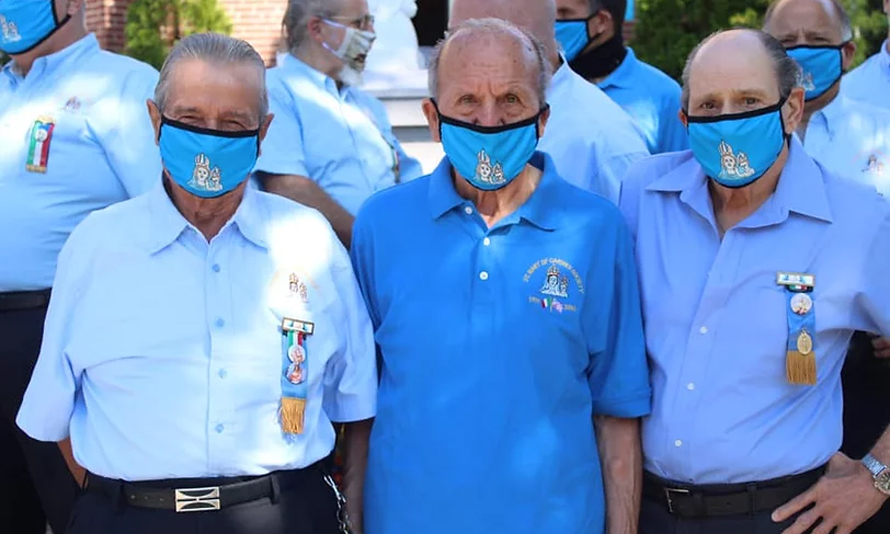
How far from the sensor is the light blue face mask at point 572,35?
4148mm

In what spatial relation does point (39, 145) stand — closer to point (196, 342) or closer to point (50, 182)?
point (50, 182)

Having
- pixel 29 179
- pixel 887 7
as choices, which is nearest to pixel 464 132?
pixel 29 179

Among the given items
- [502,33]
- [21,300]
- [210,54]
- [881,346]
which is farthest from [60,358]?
[881,346]

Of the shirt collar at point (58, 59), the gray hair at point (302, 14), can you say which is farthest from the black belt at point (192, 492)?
the gray hair at point (302, 14)

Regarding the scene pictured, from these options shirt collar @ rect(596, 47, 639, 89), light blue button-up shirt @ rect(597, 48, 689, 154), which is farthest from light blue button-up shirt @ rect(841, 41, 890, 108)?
shirt collar @ rect(596, 47, 639, 89)

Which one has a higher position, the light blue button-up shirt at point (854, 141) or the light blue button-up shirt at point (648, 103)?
the light blue button-up shirt at point (854, 141)

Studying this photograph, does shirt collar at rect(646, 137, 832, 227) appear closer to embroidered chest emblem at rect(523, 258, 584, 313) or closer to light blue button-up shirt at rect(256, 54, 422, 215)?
embroidered chest emblem at rect(523, 258, 584, 313)

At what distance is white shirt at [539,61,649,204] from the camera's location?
320 cm

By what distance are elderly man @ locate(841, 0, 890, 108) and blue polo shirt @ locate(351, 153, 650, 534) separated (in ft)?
6.62

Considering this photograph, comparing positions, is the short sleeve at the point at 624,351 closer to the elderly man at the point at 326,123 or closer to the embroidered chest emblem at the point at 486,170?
the embroidered chest emblem at the point at 486,170

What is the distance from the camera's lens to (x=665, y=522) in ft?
8.63

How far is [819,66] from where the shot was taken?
389 cm

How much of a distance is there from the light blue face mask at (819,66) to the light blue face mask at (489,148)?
1.70 meters

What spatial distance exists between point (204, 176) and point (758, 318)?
1309mm
